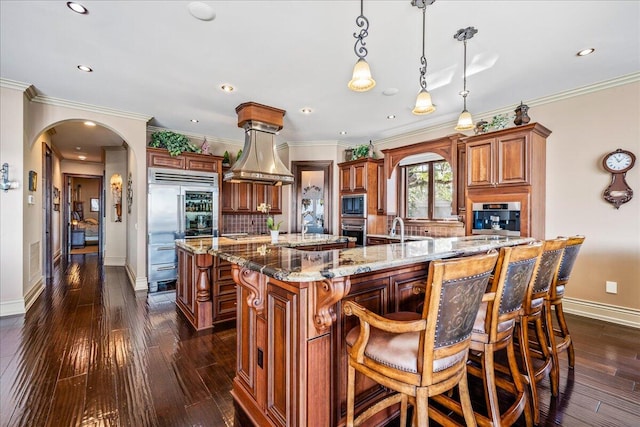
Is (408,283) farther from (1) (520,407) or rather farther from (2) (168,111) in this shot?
(2) (168,111)

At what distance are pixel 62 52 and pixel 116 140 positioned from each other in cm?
397

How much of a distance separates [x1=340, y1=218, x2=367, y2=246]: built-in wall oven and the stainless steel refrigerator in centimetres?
271

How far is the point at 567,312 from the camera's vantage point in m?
3.74

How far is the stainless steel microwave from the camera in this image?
5.71 metres

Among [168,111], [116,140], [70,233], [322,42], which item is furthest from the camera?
[70,233]

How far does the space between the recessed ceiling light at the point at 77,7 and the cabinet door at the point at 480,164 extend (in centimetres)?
434

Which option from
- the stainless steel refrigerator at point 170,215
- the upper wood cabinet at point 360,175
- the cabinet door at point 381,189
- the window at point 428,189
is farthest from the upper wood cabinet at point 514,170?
the stainless steel refrigerator at point 170,215

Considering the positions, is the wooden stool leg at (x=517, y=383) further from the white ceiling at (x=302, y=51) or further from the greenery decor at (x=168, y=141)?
the greenery decor at (x=168, y=141)

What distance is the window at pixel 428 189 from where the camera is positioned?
490cm

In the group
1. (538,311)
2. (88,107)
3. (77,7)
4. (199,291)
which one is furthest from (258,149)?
(538,311)

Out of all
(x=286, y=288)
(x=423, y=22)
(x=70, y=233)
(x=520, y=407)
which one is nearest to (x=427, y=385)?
(x=286, y=288)

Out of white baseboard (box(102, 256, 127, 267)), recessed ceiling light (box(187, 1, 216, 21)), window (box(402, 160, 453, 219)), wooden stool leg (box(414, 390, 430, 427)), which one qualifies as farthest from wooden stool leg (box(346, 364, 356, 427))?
white baseboard (box(102, 256, 127, 267))

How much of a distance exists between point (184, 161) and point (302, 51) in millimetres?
3237

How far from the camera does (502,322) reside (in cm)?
159
